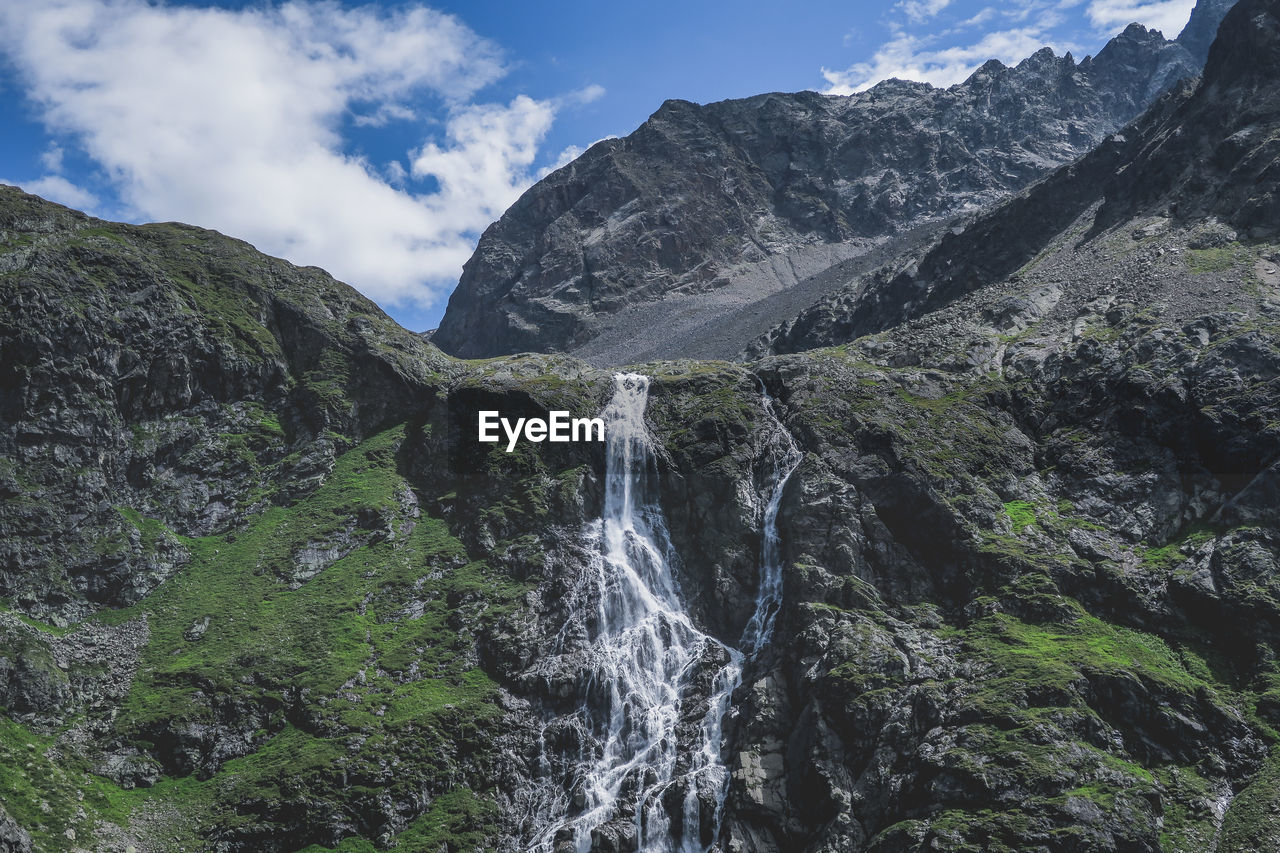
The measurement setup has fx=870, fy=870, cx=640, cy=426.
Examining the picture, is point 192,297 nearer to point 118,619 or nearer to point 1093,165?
point 118,619

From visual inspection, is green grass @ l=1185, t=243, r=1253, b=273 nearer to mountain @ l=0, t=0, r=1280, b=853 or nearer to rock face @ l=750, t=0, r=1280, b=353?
mountain @ l=0, t=0, r=1280, b=853

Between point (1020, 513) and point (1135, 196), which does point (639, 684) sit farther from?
point (1135, 196)

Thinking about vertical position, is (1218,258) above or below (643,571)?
above

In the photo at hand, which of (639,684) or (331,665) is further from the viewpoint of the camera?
(639,684)

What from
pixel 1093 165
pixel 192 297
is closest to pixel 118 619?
pixel 192 297

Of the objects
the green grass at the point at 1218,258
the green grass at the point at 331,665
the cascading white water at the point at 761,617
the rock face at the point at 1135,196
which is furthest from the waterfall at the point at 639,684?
the rock face at the point at 1135,196

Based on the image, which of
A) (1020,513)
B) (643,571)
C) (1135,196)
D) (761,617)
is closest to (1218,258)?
(1135,196)
